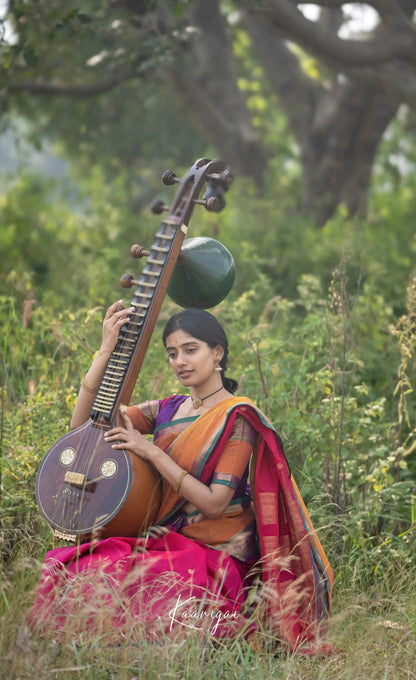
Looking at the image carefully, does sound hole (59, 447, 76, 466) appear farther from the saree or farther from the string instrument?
the saree

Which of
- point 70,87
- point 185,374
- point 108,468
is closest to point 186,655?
point 108,468

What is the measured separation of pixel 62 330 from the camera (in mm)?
4195

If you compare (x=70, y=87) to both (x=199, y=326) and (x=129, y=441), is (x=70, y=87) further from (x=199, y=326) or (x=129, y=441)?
(x=129, y=441)

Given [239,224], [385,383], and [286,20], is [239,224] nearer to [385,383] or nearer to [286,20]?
[286,20]

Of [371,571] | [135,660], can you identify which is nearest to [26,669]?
[135,660]

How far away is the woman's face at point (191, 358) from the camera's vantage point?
3172 millimetres

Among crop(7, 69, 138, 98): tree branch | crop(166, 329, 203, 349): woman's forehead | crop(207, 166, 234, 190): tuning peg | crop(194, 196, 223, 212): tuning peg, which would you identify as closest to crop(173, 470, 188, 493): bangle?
crop(166, 329, 203, 349): woman's forehead

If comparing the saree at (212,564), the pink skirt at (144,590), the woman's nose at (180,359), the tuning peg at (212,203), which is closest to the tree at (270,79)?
the tuning peg at (212,203)

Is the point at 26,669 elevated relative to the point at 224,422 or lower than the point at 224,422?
lower

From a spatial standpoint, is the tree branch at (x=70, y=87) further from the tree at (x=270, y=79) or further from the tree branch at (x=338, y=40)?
the tree branch at (x=338, y=40)

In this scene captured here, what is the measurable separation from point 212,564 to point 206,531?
0.12 m

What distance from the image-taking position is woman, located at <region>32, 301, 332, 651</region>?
285 centimetres

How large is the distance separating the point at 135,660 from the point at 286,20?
523 centimetres

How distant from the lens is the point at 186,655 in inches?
105
